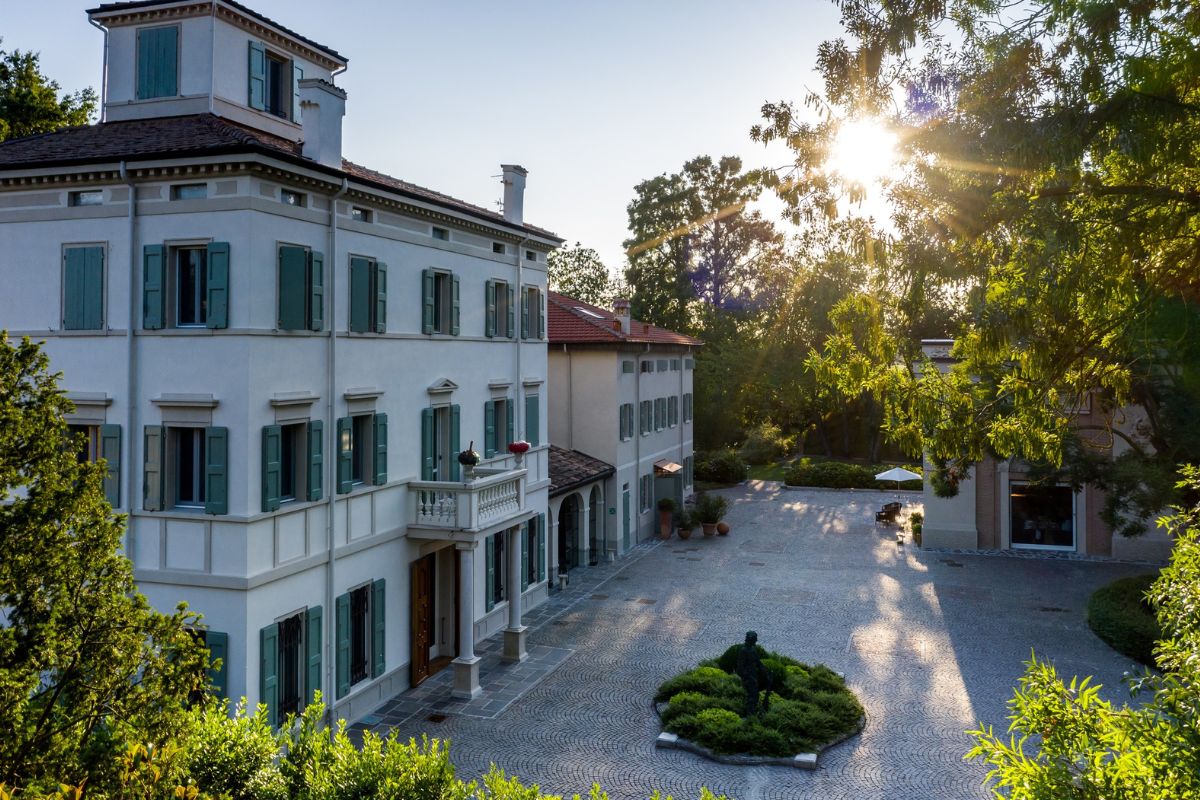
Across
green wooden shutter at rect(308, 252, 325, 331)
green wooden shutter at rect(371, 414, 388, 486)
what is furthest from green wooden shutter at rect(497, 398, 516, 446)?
green wooden shutter at rect(308, 252, 325, 331)

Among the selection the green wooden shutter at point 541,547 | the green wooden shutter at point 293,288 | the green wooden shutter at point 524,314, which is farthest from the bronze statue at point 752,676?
the green wooden shutter at point 524,314

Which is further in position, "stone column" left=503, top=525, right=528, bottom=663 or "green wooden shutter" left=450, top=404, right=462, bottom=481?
"green wooden shutter" left=450, top=404, right=462, bottom=481

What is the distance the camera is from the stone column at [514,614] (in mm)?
19500

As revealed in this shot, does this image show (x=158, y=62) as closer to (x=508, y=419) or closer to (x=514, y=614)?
(x=508, y=419)

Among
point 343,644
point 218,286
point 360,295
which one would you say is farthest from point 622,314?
point 218,286

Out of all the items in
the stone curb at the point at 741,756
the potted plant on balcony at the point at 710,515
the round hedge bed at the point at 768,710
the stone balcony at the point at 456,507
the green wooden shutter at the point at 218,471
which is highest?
the green wooden shutter at the point at 218,471

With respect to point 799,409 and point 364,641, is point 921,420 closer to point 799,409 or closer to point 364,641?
point 364,641

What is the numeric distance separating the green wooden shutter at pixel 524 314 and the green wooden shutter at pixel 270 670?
11.1 m

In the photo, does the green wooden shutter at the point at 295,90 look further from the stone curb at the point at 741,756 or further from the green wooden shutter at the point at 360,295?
the stone curb at the point at 741,756

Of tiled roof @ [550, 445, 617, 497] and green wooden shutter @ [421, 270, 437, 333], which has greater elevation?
green wooden shutter @ [421, 270, 437, 333]

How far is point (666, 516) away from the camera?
34094 millimetres

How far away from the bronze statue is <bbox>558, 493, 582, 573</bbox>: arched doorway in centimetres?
1346

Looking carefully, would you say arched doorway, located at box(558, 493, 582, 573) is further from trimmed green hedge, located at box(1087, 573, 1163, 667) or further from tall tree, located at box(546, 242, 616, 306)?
tall tree, located at box(546, 242, 616, 306)

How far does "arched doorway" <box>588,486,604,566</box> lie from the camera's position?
29812 millimetres
